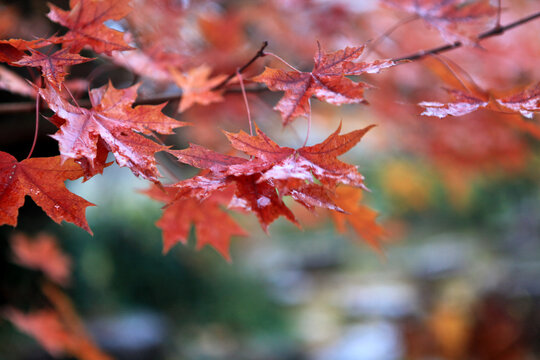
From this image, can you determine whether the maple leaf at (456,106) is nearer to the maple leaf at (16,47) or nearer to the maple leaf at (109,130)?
the maple leaf at (109,130)

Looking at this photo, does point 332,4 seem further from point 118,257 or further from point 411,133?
point 118,257

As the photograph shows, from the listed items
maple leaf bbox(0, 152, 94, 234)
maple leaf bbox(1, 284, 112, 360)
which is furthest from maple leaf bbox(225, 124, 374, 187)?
maple leaf bbox(1, 284, 112, 360)

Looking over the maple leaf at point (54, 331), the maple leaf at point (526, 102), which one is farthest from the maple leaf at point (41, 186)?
the maple leaf at point (54, 331)

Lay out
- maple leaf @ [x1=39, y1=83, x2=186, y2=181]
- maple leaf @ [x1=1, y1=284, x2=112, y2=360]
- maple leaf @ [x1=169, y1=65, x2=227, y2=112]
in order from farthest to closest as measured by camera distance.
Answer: maple leaf @ [x1=1, y1=284, x2=112, y2=360] → maple leaf @ [x1=169, y1=65, x2=227, y2=112] → maple leaf @ [x1=39, y1=83, x2=186, y2=181]

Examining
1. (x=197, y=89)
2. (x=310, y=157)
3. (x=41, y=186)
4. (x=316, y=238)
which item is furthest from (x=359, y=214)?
(x=316, y=238)

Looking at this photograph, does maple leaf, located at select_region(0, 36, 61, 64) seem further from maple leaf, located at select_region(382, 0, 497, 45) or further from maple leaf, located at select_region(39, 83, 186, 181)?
maple leaf, located at select_region(382, 0, 497, 45)

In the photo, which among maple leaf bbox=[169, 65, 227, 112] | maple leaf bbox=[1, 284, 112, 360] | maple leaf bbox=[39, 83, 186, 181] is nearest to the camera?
maple leaf bbox=[39, 83, 186, 181]
